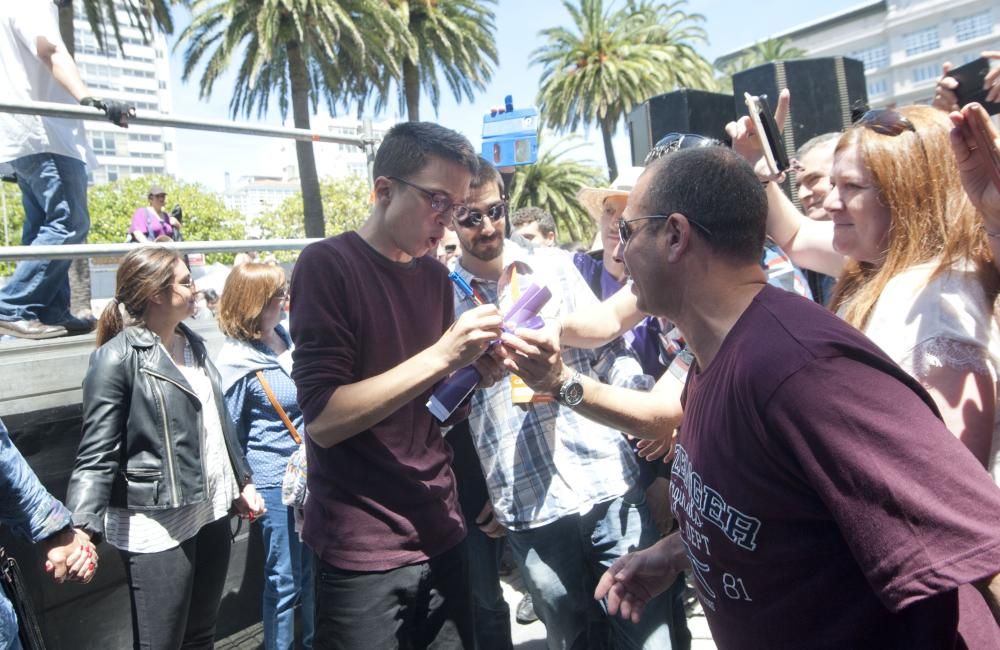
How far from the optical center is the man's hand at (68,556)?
2186 mm

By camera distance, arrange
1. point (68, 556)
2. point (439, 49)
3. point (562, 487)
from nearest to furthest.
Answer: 1. point (68, 556)
2. point (562, 487)
3. point (439, 49)

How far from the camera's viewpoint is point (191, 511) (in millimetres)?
2717

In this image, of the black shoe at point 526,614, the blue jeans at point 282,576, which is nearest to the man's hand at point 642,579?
the blue jeans at point 282,576

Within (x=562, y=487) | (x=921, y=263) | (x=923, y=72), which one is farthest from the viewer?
(x=923, y=72)

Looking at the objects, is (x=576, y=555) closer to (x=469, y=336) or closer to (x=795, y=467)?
(x=469, y=336)

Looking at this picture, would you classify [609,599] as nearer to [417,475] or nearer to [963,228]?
[417,475]

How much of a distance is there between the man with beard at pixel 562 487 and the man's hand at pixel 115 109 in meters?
1.71

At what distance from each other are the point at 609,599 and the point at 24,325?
3343 millimetres

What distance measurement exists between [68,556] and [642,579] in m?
1.88

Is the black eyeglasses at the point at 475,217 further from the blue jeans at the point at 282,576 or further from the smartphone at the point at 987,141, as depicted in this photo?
the blue jeans at the point at 282,576

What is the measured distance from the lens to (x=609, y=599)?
168cm

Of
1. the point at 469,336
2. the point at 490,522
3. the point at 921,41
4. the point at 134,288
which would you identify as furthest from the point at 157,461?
the point at 921,41

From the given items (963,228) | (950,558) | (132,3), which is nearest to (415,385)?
(950,558)

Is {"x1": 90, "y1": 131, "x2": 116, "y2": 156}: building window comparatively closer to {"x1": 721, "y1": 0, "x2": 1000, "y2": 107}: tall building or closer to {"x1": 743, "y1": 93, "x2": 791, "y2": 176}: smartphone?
{"x1": 721, "y1": 0, "x2": 1000, "y2": 107}: tall building
